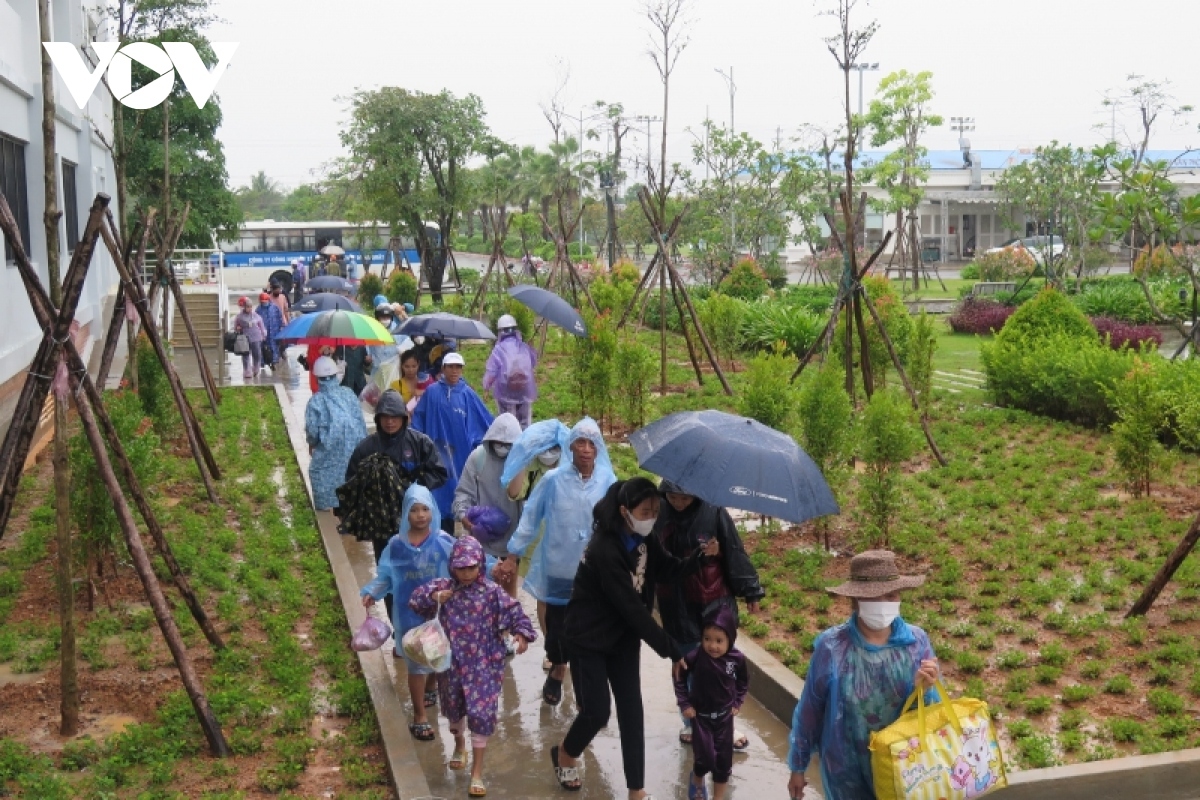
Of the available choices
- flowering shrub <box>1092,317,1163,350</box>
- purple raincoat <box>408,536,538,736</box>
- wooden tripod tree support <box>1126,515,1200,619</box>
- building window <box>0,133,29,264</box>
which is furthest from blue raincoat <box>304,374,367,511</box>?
flowering shrub <box>1092,317,1163,350</box>

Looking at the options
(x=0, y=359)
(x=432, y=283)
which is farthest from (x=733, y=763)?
(x=432, y=283)

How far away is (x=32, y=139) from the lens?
16.3 m

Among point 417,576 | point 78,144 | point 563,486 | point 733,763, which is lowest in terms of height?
point 733,763

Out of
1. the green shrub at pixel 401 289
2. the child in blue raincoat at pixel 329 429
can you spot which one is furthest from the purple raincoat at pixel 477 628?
the green shrub at pixel 401 289

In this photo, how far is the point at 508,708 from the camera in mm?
6750

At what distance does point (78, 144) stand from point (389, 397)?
17.4 meters

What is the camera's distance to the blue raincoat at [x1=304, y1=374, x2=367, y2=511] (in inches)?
392

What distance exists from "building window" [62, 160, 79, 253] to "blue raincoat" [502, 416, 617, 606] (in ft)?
53.5

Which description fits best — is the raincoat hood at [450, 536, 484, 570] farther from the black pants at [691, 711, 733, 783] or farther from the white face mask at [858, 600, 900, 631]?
the white face mask at [858, 600, 900, 631]

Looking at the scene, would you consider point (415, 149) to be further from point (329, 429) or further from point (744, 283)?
point (329, 429)

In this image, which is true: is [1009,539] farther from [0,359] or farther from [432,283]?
[432,283]

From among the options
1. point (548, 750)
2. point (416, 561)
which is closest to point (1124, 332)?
point (548, 750)

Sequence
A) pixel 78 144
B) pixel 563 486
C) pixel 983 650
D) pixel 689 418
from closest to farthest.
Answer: pixel 689 418, pixel 563 486, pixel 983 650, pixel 78 144

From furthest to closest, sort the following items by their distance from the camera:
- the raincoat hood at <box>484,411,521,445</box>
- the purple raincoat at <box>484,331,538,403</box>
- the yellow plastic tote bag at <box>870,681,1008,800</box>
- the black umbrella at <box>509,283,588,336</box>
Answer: the black umbrella at <box>509,283,588,336</box> → the purple raincoat at <box>484,331,538,403</box> → the raincoat hood at <box>484,411,521,445</box> → the yellow plastic tote bag at <box>870,681,1008,800</box>
